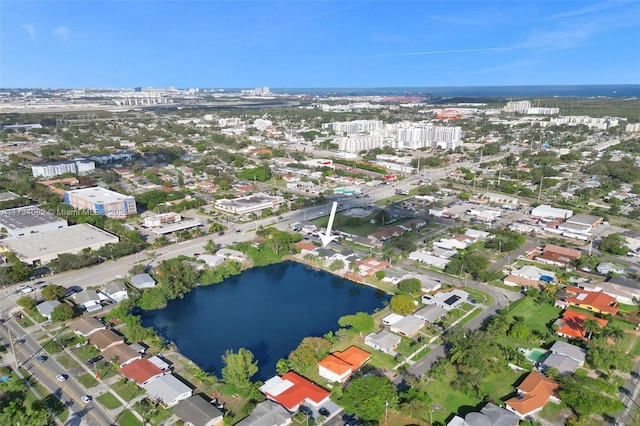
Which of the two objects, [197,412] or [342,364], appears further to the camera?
[342,364]

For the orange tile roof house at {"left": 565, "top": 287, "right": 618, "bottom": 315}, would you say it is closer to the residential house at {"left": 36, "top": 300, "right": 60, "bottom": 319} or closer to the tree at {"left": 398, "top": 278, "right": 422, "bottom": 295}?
the tree at {"left": 398, "top": 278, "right": 422, "bottom": 295}

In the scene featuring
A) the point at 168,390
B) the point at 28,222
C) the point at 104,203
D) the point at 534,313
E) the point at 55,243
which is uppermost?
the point at 104,203

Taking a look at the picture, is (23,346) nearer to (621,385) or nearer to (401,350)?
(401,350)

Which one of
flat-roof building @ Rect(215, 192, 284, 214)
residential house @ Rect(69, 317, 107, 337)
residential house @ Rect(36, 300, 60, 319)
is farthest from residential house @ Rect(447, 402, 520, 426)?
flat-roof building @ Rect(215, 192, 284, 214)

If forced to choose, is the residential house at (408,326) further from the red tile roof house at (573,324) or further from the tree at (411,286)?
the red tile roof house at (573,324)

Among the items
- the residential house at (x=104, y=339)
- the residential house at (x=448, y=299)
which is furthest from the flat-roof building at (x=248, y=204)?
the residential house at (x=448, y=299)

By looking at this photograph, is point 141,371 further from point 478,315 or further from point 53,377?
point 478,315

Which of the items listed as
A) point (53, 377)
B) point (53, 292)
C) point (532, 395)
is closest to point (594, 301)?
point (532, 395)
